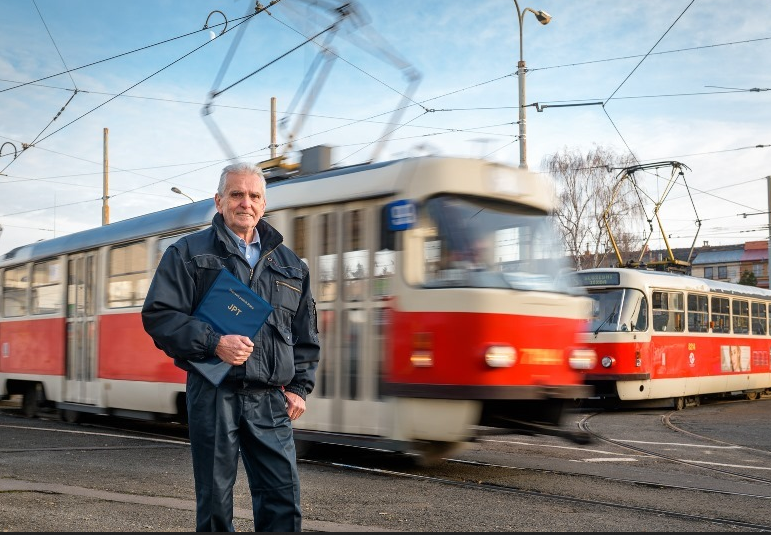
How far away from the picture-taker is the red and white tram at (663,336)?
17.3m

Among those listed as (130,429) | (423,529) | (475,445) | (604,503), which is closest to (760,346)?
(475,445)

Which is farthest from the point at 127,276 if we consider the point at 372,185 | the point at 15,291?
the point at 372,185

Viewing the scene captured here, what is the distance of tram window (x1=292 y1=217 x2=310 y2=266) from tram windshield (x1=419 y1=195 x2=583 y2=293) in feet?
5.42

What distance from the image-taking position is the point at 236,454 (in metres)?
3.72

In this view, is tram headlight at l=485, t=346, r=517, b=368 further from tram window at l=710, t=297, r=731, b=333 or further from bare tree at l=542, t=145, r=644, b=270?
Answer: bare tree at l=542, t=145, r=644, b=270

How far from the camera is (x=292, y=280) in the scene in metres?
3.94

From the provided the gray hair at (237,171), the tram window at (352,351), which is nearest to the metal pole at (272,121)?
the tram window at (352,351)

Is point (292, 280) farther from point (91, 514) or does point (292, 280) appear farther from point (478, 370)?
point (478, 370)

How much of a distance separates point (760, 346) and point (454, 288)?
17380 millimetres

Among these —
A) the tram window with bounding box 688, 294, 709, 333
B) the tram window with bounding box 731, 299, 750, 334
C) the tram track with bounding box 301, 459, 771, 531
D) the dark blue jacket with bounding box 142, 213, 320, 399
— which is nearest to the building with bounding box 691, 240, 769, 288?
the tram window with bounding box 731, 299, 750, 334

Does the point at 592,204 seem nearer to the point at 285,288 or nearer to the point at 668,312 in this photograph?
the point at 668,312

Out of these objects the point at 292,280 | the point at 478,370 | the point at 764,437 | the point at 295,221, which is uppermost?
the point at 295,221

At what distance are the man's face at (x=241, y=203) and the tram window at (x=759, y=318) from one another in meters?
21.2

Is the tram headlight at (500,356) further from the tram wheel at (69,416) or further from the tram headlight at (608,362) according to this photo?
A: the tram headlight at (608,362)
